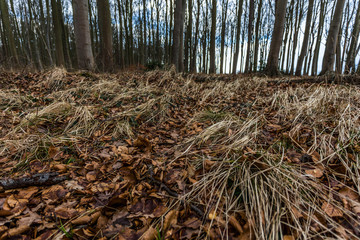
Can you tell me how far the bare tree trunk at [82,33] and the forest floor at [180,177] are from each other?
8.84 ft

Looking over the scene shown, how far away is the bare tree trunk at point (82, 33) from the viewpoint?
427 cm

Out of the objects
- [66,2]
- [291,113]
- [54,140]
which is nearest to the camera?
[54,140]

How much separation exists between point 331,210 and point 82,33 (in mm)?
5317

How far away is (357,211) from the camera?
0.88m

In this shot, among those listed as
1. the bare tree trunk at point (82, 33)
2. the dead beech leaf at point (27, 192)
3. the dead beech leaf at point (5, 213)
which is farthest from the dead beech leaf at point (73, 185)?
the bare tree trunk at point (82, 33)

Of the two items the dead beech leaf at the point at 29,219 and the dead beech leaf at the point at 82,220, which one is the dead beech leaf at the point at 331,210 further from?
the dead beech leaf at the point at 29,219

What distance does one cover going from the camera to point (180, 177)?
4.19ft

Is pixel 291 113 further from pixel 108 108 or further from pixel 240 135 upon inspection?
pixel 108 108

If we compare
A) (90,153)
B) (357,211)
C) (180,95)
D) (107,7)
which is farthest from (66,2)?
(357,211)

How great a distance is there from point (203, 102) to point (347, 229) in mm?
2397

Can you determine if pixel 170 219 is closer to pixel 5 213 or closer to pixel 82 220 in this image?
pixel 82 220

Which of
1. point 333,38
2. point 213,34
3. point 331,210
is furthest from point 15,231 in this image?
point 213,34

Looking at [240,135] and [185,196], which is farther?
[240,135]

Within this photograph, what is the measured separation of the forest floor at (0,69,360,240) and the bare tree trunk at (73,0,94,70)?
2695mm
